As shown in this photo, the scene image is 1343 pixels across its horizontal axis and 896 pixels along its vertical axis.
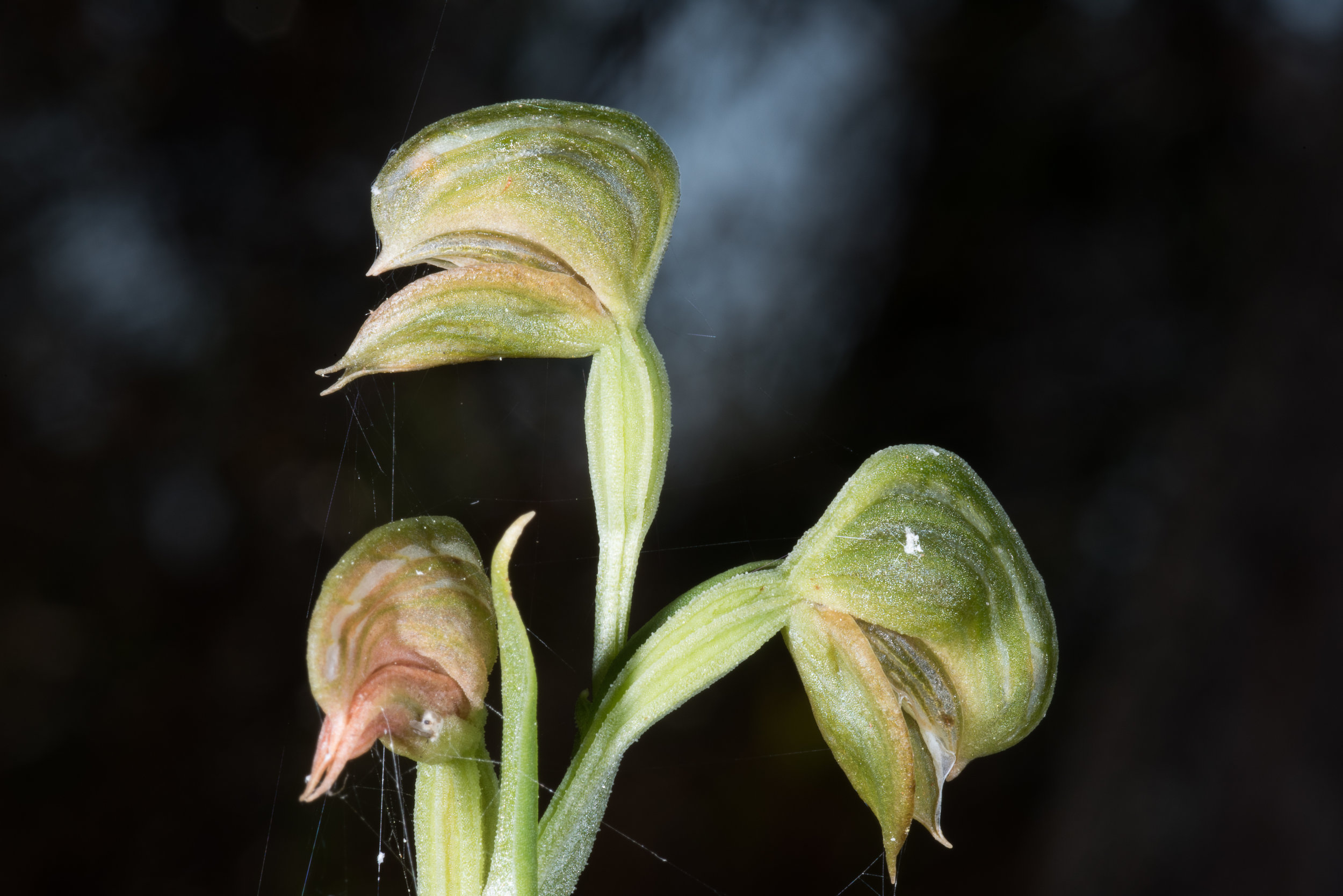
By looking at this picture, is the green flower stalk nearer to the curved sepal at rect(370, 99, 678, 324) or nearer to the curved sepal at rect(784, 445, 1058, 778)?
the curved sepal at rect(370, 99, 678, 324)

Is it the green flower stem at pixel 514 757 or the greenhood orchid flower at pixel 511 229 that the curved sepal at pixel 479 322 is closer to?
the greenhood orchid flower at pixel 511 229

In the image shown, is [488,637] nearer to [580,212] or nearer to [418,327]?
→ [418,327]

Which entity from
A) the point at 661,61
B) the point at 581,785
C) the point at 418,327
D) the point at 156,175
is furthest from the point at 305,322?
the point at 581,785

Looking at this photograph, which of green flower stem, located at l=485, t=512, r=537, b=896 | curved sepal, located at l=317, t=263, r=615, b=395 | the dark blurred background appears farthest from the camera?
the dark blurred background

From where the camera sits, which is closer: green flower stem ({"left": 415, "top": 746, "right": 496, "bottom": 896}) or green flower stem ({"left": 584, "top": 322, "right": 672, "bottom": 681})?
green flower stem ({"left": 415, "top": 746, "right": 496, "bottom": 896})

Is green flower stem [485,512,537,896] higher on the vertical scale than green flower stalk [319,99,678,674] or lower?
lower

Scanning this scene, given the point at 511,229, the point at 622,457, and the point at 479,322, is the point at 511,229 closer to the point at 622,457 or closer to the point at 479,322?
the point at 479,322

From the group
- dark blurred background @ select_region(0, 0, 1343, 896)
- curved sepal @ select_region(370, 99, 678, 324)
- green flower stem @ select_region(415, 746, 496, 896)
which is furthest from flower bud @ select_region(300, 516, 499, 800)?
dark blurred background @ select_region(0, 0, 1343, 896)
